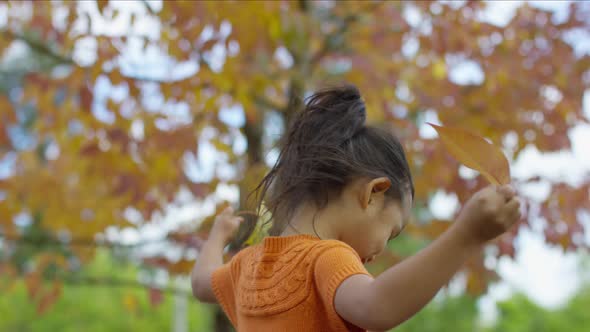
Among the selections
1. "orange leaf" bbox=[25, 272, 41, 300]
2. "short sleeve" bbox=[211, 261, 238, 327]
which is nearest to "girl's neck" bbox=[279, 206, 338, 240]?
"short sleeve" bbox=[211, 261, 238, 327]

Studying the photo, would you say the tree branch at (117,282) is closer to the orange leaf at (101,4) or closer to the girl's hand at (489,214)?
the orange leaf at (101,4)

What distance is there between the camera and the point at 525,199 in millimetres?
3895

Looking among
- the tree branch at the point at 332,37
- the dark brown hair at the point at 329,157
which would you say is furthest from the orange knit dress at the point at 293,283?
the tree branch at the point at 332,37

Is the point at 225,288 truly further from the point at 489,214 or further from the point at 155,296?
the point at 155,296

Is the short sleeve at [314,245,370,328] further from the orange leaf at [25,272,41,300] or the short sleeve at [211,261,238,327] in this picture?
the orange leaf at [25,272,41,300]

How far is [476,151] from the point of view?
3.59ft

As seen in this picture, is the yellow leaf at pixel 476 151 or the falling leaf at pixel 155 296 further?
the falling leaf at pixel 155 296

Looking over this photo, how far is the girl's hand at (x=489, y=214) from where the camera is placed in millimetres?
993

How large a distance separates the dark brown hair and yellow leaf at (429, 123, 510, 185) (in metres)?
0.35

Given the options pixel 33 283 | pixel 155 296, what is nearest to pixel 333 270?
pixel 155 296

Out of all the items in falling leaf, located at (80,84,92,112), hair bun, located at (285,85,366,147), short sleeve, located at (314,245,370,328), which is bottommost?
falling leaf, located at (80,84,92,112)

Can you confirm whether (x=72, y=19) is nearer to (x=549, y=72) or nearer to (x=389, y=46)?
(x=389, y=46)

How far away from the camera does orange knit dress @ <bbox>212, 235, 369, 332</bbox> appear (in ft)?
4.12

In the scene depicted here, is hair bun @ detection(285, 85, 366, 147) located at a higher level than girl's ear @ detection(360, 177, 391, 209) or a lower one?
higher
